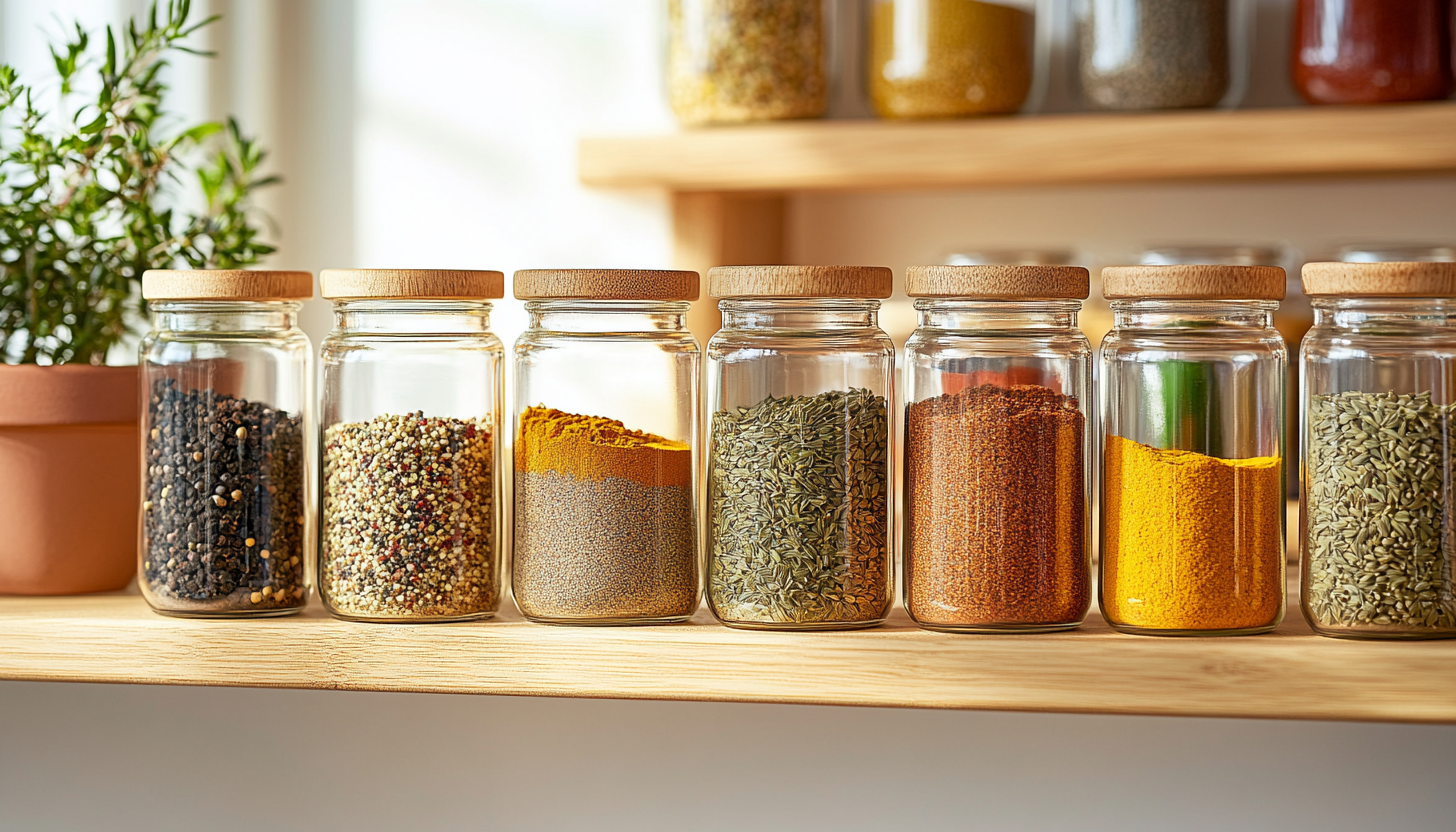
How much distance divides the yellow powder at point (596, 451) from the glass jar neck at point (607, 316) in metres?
0.06

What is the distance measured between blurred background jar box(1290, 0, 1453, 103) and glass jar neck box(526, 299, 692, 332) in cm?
67

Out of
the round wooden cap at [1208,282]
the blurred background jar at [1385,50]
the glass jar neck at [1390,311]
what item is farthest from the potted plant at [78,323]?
the blurred background jar at [1385,50]

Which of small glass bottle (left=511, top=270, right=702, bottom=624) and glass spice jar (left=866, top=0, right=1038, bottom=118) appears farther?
glass spice jar (left=866, top=0, right=1038, bottom=118)

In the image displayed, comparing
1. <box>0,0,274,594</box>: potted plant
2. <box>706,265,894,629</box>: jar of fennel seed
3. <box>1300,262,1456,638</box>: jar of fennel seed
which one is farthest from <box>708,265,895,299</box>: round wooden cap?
<box>0,0,274,594</box>: potted plant

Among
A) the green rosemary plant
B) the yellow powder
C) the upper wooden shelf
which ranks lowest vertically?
the yellow powder

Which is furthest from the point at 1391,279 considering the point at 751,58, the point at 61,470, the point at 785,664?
the point at 61,470

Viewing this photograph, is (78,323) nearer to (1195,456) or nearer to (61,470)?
(61,470)

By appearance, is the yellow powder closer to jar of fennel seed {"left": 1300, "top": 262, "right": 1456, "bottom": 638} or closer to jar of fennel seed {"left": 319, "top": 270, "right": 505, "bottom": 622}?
jar of fennel seed {"left": 319, "top": 270, "right": 505, "bottom": 622}

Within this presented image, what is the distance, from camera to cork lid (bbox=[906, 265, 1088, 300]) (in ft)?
2.41

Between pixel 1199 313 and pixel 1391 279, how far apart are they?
0.33ft

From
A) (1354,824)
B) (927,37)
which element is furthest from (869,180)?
(1354,824)

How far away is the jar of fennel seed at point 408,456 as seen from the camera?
0.78 meters

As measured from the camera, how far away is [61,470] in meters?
0.90

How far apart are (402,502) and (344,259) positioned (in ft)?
2.34
